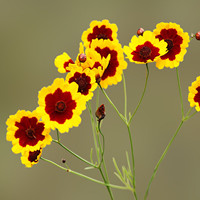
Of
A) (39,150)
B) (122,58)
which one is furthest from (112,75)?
(39,150)

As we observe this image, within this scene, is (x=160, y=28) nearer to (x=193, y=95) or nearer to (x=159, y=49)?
(x=159, y=49)

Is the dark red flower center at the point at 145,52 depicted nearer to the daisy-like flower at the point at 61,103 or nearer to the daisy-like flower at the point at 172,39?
the daisy-like flower at the point at 172,39

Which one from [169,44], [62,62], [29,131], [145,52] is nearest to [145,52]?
[145,52]

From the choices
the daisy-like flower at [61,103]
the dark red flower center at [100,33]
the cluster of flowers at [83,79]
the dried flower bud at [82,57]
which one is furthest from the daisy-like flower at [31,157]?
the dark red flower center at [100,33]

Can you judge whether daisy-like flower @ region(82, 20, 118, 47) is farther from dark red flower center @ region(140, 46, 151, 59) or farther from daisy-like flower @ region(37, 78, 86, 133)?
daisy-like flower @ region(37, 78, 86, 133)

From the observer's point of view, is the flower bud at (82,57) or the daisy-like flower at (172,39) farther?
the daisy-like flower at (172,39)

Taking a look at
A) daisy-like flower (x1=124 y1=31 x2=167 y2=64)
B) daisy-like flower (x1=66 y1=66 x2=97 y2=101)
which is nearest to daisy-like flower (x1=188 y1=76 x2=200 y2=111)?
daisy-like flower (x1=124 y1=31 x2=167 y2=64)
